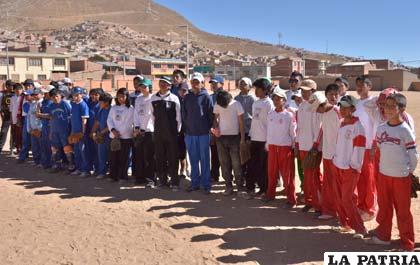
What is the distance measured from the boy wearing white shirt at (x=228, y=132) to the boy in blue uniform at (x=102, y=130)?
2431mm

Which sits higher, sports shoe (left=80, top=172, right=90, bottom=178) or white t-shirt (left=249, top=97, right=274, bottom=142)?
white t-shirt (left=249, top=97, right=274, bottom=142)

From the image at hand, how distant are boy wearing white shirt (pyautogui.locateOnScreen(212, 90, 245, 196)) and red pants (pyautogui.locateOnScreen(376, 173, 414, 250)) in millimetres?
2808

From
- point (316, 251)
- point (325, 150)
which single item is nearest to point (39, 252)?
point (316, 251)

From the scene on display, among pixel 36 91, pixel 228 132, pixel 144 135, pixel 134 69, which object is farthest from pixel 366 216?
pixel 134 69

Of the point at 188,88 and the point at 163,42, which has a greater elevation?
the point at 163,42

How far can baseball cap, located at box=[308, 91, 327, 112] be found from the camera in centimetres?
636

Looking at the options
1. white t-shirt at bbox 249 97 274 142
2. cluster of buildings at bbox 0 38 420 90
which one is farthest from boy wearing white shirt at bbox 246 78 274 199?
cluster of buildings at bbox 0 38 420 90

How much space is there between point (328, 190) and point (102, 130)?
465cm

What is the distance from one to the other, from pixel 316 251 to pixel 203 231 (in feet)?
4.89

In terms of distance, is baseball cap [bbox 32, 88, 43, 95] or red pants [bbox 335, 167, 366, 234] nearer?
red pants [bbox 335, 167, 366, 234]

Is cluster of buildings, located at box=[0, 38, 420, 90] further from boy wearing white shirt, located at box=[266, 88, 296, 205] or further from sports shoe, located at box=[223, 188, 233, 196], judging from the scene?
boy wearing white shirt, located at box=[266, 88, 296, 205]

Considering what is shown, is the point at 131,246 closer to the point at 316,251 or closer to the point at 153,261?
the point at 153,261

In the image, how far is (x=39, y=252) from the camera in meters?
5.32

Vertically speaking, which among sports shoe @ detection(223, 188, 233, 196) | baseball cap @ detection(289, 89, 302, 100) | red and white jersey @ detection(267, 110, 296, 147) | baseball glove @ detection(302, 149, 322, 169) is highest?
baseball cap @ detection(289, 89, 302, 100)
